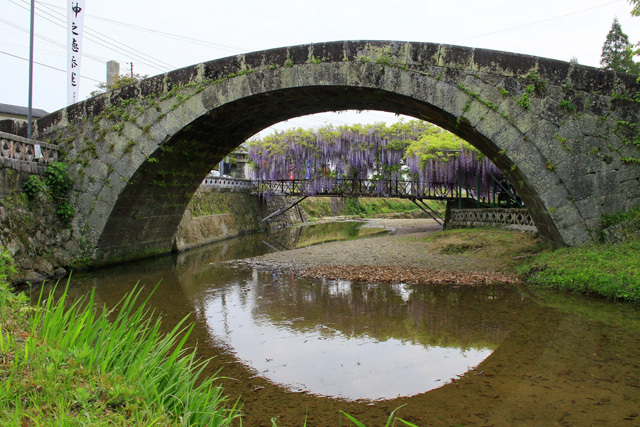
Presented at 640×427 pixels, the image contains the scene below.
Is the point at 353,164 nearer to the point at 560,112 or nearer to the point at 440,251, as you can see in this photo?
the point at 440,251

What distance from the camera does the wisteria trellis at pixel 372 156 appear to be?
16.4 meters

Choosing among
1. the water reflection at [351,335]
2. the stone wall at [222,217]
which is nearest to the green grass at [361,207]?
the stone wall at [222,217]

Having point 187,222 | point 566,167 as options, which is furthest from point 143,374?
point 187,222

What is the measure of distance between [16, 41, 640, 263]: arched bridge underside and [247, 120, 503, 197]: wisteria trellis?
313 inches

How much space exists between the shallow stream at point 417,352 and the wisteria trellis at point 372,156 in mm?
10529

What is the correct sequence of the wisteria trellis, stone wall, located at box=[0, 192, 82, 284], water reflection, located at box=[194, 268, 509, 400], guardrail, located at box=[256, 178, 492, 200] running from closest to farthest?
1. water reflection, located at box=[194, 268, 509, 400]
2. stone wall, located at box=[0, 192, 82, 284]
3. the wisteria trellis
4. guardrail, located at box=[256, 178, 492, 200]

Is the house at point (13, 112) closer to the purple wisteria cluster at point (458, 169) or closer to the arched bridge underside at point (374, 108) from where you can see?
the arched bridge underside at point (374, 108)

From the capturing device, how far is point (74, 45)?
945cm

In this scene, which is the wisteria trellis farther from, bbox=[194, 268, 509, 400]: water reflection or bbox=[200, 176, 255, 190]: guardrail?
bbox=[194, 268, 509, 400]: water reflection

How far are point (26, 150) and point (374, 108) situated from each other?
6.53 meters

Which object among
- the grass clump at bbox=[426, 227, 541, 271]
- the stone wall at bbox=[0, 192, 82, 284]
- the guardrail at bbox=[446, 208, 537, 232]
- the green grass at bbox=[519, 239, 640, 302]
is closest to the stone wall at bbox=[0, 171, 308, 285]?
the stone wall at bbox=[0, 192, 82, 284]

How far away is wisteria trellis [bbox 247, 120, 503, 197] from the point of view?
53.8ft

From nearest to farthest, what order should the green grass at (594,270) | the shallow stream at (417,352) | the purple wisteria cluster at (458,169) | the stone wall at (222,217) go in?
the shallow stream at (417,352)
the green grass at (594,270)
the stone wall at (222,217)
the purple wisteria cluster at (458,169)

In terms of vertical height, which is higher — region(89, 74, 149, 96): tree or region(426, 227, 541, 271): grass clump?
region(89, 74, 149, 96): tree
